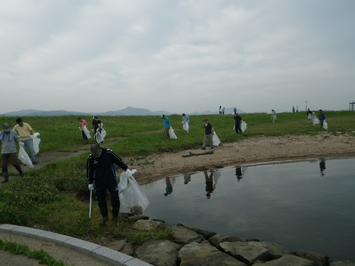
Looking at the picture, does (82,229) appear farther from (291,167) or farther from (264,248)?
(291,167)

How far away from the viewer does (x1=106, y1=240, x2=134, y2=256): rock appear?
17.7 ft

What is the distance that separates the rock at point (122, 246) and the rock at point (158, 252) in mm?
151

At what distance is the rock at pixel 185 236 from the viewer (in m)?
5.97

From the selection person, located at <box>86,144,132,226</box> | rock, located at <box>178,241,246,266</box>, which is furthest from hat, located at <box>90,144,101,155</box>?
rock, located at <box>178,241,246,266</box>

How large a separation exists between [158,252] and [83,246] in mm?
1362

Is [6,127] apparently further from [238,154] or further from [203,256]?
[238,154]

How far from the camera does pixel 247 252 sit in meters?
5.28

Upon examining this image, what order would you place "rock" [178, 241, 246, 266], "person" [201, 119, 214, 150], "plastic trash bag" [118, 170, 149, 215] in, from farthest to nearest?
1. "person" [201, 119, 214, 150]
2. "plastic trash bag" [118, 170, 149, 215]
3. "rock" [178, 241, 246, 266]

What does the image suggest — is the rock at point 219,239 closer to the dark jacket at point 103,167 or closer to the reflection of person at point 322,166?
the dark jacket at point 103,167

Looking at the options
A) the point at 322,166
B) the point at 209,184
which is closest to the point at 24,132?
the point at 209,184

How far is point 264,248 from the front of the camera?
538cm

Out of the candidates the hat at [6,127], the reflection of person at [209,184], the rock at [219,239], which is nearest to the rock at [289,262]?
the rock at [219,239]

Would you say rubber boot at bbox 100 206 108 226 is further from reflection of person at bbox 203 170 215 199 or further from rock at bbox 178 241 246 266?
reflection of person at bbox 203 170 215 199

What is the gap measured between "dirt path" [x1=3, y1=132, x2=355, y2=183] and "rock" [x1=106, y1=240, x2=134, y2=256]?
6.32 meters
